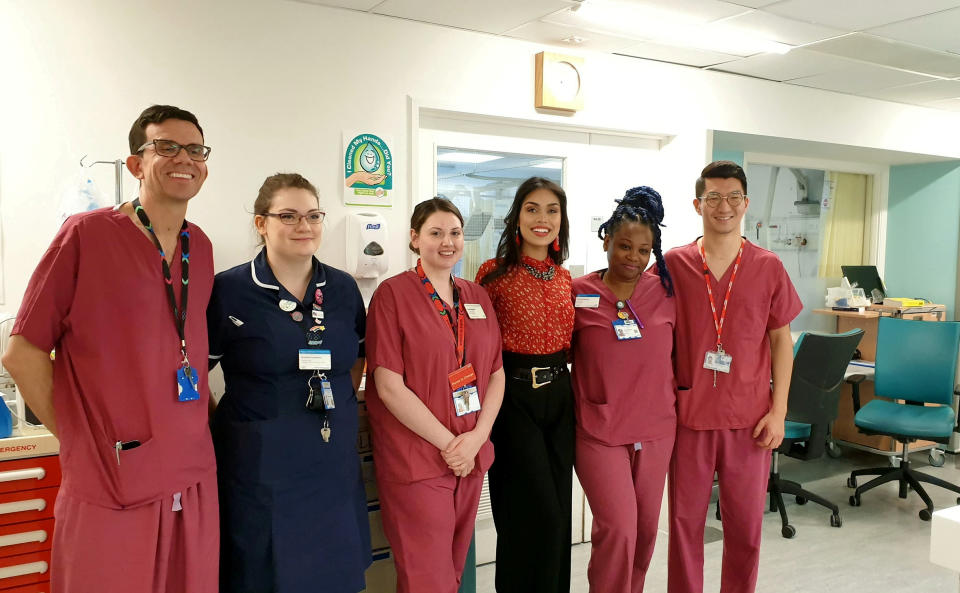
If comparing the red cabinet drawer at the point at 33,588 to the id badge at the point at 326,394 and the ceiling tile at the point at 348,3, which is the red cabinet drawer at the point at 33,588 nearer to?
the id badge at the point at 326,394

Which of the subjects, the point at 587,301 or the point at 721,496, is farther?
the point at 721,496

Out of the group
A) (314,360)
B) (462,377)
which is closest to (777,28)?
(462,377)

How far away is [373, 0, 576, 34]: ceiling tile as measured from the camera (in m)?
3.03

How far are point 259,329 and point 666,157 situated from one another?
291 centimetres

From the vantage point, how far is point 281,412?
2.01 m

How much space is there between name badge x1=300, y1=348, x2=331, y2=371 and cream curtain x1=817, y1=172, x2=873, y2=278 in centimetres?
511

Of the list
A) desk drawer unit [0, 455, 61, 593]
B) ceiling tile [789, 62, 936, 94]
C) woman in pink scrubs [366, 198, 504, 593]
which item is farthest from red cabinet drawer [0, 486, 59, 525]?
ceiling tile [789, 62, 936, 94]

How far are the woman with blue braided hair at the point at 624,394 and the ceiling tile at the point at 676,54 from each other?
5.15ft

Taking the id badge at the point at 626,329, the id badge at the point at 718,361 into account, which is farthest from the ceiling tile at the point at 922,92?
the id badge at the point at 626,329

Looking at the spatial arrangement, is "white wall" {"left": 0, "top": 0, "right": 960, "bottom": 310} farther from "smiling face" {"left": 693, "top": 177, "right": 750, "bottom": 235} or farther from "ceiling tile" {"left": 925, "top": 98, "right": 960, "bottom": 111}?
"ceiling tile" {"left": 925, "top": 98, "right": 960, "bottom": 111}

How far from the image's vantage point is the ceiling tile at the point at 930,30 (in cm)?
333

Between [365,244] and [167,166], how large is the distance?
1.42 metres

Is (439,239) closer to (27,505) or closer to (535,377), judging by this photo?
(535,377)

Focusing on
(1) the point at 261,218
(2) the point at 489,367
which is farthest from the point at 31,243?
(2) the point at 489,367
